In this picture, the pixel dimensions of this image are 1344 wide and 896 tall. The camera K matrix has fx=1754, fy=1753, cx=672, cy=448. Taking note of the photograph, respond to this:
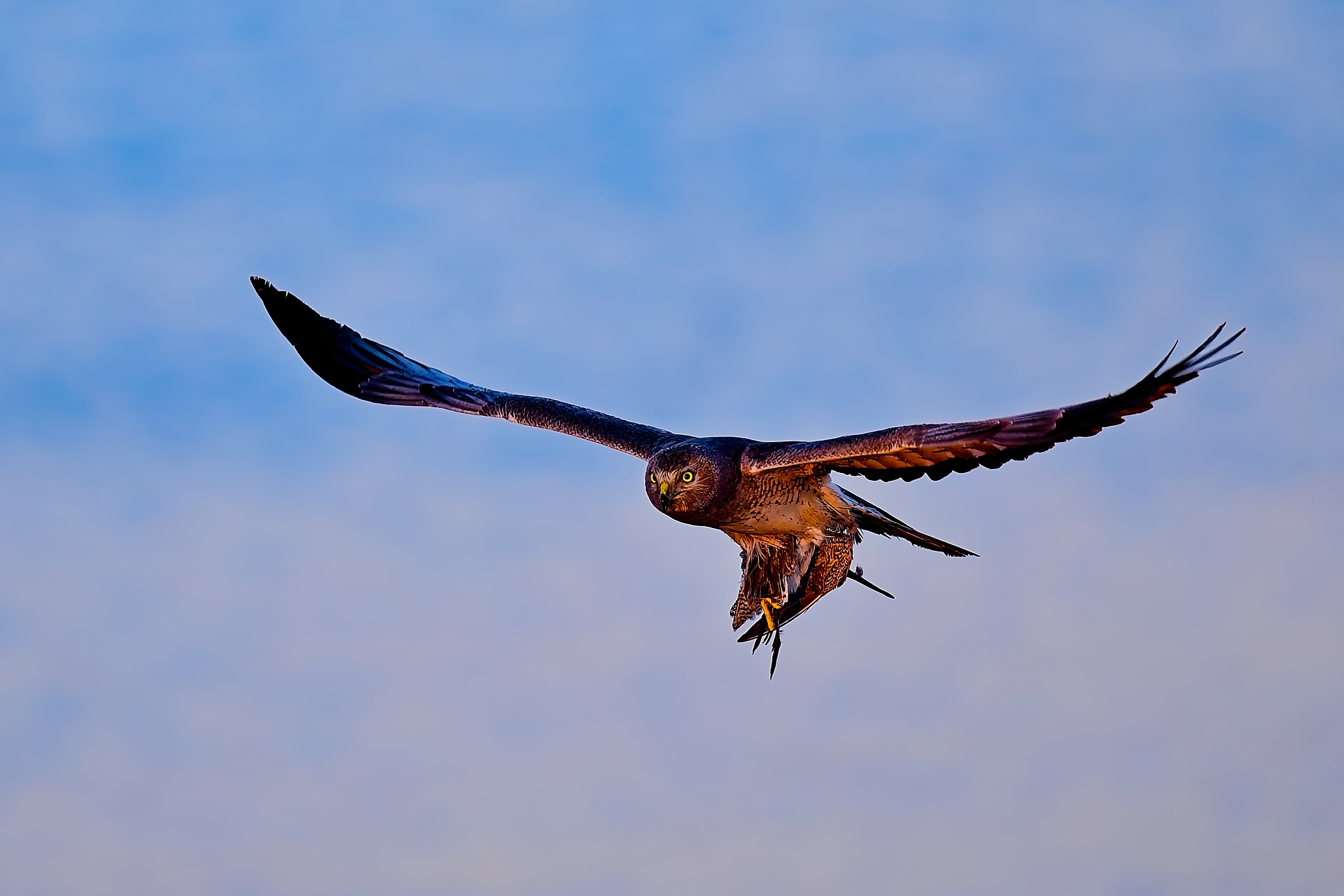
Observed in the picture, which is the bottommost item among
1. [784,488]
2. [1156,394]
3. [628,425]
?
[1156,394]

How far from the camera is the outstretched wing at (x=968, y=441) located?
393 inches

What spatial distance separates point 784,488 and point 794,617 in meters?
1.09

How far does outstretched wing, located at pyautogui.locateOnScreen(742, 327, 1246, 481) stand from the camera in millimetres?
9977

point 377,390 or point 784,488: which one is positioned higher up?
point 377,390

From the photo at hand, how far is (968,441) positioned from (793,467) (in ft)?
6.08

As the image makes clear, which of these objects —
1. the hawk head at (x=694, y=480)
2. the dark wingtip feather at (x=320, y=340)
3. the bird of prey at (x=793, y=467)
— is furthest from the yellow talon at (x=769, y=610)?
the dark wingtip feather at (x=320, y=340)

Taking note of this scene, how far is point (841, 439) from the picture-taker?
11344 mm

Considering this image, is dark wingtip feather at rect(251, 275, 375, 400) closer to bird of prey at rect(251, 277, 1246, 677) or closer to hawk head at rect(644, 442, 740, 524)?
bird of prey at rect(251, 277, 1246, 677)

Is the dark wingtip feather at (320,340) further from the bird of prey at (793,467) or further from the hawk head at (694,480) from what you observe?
the hawk head at (694,480)

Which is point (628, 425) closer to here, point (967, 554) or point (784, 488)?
point (784, 488)

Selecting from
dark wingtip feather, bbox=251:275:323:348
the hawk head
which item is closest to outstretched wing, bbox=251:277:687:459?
dark wingtip feather, bbox=251:275:323:348

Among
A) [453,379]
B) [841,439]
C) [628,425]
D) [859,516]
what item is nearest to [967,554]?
[859,516]

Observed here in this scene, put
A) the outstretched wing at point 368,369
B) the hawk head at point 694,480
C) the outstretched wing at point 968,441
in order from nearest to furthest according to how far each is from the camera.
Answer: the outstretched wing at point 968,441
the hawk head at point 694,480
the outstretched wing at point 368,369

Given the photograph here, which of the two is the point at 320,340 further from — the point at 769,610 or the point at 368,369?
the point at 769,610
